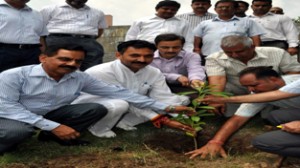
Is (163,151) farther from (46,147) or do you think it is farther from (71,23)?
(71,23)

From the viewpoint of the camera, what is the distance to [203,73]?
5.38m

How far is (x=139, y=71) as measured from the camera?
4.88 metres

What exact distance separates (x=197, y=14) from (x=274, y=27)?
1263 millimetres

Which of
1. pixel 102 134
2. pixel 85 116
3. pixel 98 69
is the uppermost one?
pixel 98 69

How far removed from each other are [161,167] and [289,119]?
1.29m

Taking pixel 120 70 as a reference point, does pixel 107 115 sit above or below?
below

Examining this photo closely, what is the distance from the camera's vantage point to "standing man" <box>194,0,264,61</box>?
6059mm

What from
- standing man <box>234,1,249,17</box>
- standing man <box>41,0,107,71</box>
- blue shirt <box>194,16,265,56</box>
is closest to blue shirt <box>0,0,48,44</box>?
standing man <box>41,0,107,71</box>

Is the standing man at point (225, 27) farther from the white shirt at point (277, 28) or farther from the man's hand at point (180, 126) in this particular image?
the man's hand at point (180, 126)

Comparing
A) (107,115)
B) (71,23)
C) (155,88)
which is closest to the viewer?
(107,115)

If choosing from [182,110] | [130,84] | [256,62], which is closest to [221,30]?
[256,62]

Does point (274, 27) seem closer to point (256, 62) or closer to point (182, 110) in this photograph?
point (256, 62)

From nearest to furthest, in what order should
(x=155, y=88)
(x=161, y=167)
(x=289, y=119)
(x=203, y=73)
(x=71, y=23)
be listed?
(x=161, y=167)
(x=289, y=119)
(x=155, y=88)
(x=203, y=73)
(x=71, y=23)

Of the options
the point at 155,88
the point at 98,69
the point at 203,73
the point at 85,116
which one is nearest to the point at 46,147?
the point at 85,116
